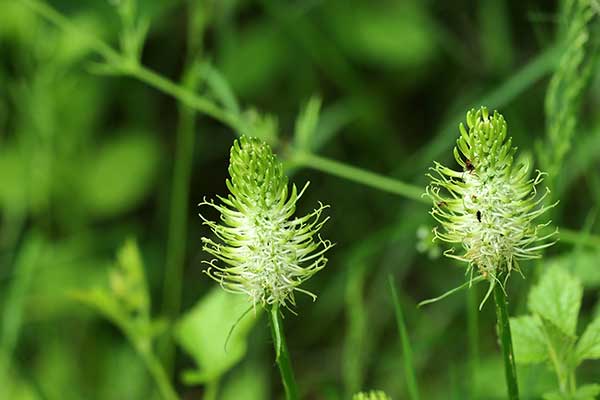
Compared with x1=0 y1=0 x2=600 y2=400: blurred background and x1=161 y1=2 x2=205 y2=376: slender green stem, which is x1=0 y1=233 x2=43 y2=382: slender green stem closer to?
x1=0 y1=0 x2=600 y2=400: blurred background

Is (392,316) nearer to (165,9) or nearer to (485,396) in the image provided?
(485,396)

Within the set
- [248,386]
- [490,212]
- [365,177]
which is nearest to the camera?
[490,212]

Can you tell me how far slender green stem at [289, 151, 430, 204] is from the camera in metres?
1.63

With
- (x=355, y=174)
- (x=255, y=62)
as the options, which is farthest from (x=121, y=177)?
(x=355, y=174)

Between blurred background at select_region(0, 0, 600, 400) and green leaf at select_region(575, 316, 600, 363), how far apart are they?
3.57 feet

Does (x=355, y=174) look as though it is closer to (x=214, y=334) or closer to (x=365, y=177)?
(x=365, y=177)

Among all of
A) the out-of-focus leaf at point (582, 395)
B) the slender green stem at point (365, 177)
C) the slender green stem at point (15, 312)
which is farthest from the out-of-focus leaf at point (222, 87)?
the out-of-focus leaf at point (582, 395)

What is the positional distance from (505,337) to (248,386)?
4.87 feet

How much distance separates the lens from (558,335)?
0.99 metres

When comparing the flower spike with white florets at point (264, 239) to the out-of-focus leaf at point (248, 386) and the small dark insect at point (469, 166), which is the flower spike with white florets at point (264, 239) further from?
the out-of-focus leaf at point (248, 386)

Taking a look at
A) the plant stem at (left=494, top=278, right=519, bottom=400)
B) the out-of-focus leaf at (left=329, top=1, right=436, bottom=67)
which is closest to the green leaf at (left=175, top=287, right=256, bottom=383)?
the plant stem at (left=494, top=278, right=519, bottom=400)

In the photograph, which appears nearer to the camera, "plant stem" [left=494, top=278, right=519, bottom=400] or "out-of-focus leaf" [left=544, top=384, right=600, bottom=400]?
"plant stem" [left=494, top=278, right=519, bottom=400]

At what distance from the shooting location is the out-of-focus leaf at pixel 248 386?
2228 millimetres

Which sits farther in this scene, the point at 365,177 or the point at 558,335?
the point at 365,177
